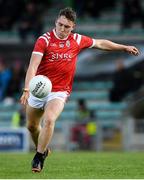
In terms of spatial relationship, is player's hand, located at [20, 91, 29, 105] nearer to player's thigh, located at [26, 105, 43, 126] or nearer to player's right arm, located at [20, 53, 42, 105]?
player's right arm, located at [20, 53, 42, 105]

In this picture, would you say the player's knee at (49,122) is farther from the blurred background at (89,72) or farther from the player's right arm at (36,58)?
the blurred background at (89,72)

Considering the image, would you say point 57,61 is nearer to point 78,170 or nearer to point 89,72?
point 78,170

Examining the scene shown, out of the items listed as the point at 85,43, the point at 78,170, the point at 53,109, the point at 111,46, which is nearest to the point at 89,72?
the point at 111,46

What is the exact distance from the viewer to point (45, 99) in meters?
12.9

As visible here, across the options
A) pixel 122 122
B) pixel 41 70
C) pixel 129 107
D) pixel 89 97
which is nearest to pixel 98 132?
pixel 122 122

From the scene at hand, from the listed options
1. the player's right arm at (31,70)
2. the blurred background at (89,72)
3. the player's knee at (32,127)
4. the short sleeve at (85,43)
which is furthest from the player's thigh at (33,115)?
the blurred background at (89,72)

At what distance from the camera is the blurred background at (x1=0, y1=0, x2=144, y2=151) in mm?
23453

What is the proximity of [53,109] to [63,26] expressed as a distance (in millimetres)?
1269

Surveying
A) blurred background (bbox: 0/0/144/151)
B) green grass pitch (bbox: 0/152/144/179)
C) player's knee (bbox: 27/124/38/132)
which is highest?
blurred background (bbox: 0/0/144/151)

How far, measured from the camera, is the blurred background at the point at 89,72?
23453 mm

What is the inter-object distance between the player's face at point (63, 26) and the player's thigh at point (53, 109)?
102 cm

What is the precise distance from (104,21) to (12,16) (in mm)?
3053

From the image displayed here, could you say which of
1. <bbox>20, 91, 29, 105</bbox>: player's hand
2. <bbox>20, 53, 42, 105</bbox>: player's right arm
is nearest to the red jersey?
A: <bbox>20, 53, 42, 105</bbox>: player's right arm

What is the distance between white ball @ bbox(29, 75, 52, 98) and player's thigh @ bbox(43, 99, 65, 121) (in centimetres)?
24
